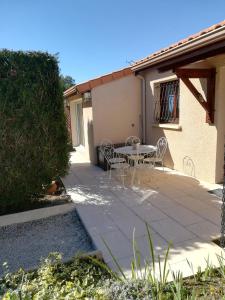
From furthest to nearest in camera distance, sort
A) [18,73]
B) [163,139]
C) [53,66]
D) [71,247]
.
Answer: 1. [163,139]
2. [53,66]
3. [18,73]
4. [71,247]

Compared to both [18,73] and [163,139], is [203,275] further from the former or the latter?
[163,139]

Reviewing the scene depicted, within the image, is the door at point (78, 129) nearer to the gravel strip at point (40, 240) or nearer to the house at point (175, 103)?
the house at point (175, 103)

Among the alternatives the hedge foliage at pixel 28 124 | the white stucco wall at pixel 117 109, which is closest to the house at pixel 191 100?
the white stucco wall at pixel 117 109

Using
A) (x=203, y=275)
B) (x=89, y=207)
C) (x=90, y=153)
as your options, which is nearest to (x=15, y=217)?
(x=89, y=207)

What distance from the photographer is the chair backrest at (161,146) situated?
7819 mm

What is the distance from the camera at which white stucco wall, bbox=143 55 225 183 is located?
19.2 ft

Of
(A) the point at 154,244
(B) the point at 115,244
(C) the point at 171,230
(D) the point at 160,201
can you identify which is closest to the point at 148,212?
(D) the point at 160,201

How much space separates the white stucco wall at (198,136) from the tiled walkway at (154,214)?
498mm

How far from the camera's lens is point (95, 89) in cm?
847

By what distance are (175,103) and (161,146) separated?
168 centimetres

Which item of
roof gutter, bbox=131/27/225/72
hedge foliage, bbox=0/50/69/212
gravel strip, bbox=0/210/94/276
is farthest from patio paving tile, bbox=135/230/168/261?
roof gutter, bbox=131/27/225/72

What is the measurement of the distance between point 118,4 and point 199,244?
8.83m

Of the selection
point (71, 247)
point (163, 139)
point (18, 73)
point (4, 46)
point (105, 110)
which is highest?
point (4, 46)

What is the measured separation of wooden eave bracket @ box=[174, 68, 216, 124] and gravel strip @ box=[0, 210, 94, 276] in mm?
4435
